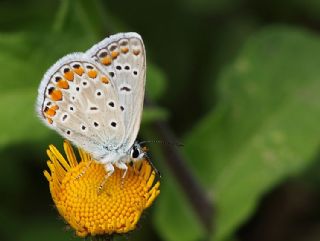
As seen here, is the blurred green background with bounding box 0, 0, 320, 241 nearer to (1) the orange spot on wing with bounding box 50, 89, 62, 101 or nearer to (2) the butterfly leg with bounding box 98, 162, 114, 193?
(1) the orange spot on wing with bounding box 50, 89, 62, 101

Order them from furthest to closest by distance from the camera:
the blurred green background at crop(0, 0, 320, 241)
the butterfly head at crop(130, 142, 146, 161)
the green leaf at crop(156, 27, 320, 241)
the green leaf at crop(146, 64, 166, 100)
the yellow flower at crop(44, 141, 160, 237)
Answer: the green leaf at crop(156, 27, 320, 241), the green leaf at crop(146, 64, 166, 100), the blurred green background at crop(0, 0, 320, 241), the butterfly head at crop(130, 142, 146, 161), the yellow flower at crop(44, 141, 160, 237)

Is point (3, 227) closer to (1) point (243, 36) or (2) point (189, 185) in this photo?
(2) point (189, 185)

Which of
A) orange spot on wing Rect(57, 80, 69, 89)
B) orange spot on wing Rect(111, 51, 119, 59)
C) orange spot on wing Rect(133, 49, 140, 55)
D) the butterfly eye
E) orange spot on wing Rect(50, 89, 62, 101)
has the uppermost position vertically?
orange spot on wing Rect(133, 49, 140, 55)

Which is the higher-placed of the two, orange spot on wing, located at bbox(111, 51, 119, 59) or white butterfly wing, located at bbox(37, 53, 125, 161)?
orange spot on wing, located at bbox(111, 51, 119, 59)

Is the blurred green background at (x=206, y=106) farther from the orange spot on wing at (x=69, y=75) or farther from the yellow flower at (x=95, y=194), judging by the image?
the yellow flower at (x=95, y=194)

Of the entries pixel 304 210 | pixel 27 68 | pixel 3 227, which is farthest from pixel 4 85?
pixel 304 210

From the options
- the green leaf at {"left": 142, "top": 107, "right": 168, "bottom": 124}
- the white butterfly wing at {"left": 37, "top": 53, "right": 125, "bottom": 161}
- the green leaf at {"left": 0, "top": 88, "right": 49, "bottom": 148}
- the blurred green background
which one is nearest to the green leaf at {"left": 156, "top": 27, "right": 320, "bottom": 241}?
the blurred green background

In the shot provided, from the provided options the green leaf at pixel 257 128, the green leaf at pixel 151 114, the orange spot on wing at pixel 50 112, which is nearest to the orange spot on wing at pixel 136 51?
the orange spot on wing at pixel 50 112
